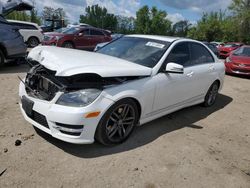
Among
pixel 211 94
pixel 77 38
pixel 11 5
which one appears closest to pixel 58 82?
pixel 211 94

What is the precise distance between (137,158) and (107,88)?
1.04m

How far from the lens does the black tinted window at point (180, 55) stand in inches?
180

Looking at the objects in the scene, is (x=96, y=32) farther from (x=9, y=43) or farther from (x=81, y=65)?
(x=81, y=65)

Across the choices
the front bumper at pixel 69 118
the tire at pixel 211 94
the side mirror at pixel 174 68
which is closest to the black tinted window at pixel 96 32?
the tire at pixel 211 94

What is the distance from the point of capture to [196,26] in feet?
185

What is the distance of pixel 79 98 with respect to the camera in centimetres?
330

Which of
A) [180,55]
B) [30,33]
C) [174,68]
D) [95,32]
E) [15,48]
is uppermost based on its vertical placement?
[180,55]

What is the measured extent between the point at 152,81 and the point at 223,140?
166 cm

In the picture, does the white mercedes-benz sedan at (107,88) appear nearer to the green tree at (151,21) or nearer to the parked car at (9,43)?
the parked car at (9,43)

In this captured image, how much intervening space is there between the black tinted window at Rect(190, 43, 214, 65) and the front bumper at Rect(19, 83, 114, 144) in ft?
8.35

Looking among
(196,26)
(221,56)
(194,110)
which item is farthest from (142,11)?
(194,110)

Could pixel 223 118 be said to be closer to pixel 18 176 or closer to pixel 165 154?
pixel 165 154

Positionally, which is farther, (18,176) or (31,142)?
(31,142)

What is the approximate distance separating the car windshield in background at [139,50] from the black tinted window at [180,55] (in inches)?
6.4
